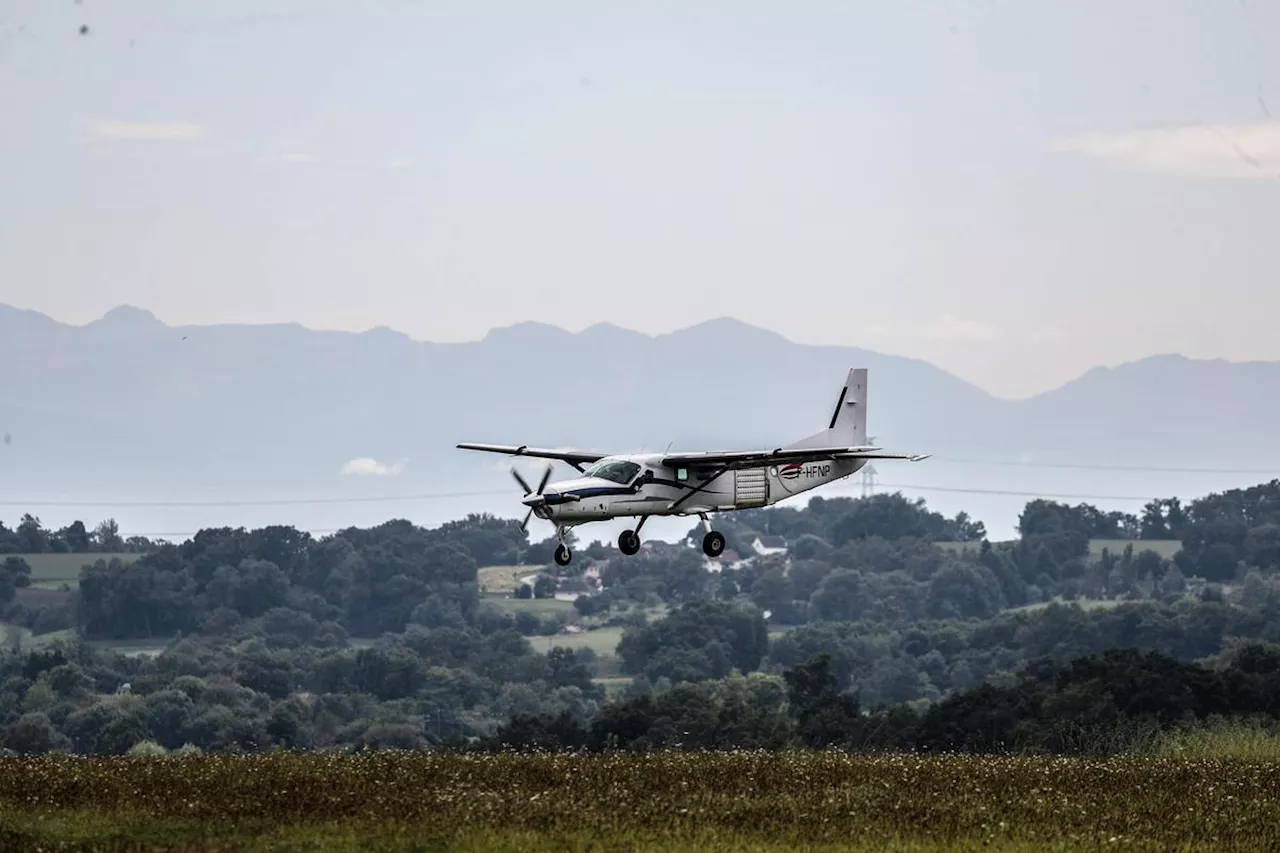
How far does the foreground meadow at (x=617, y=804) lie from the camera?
31422mm

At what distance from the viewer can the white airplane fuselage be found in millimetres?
59844

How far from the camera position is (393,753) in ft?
139

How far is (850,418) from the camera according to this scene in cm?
7312

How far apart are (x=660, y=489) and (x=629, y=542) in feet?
5.82

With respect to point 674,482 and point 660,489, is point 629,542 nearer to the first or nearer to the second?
point 660,489

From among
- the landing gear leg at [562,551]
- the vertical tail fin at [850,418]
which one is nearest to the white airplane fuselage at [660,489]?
the landing gear leg at [562,551]

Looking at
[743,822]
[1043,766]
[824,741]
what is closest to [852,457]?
[1043,766]

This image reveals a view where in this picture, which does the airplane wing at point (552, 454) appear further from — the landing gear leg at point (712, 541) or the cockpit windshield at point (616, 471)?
the landing gear leg at point (712, 541)

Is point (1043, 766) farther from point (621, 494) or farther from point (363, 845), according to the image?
point (621, 494)

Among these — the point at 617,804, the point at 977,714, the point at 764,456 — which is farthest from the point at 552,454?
the point at 977,714

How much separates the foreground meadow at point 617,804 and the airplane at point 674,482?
19.1 meters

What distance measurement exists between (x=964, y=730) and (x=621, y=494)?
274 ft

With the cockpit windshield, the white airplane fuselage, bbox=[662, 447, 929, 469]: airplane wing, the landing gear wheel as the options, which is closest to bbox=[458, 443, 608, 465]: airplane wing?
the cockpit windshield

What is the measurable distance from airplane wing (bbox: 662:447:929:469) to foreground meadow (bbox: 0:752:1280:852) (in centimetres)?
2149
